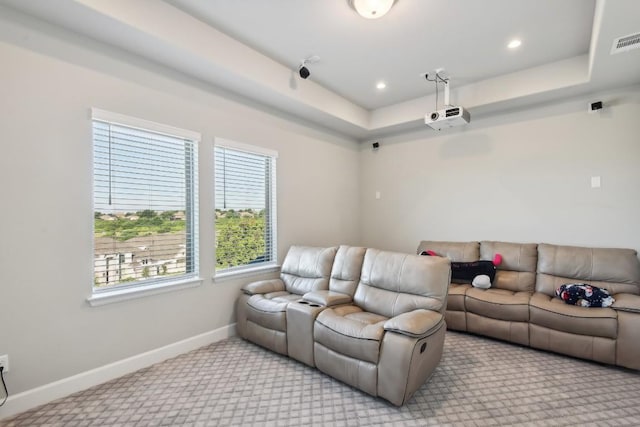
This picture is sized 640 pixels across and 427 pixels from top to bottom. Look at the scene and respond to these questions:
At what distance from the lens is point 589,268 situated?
3.16 m

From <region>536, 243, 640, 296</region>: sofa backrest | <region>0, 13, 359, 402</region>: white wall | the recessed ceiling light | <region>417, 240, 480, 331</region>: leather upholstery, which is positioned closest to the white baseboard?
<region>0, 13, 359, 402</region>: white wall

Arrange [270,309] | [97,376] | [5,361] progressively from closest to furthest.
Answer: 1. [5,361]
2. [97,376]
3. [270,309]

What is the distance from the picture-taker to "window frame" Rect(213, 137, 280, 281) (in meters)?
3.27

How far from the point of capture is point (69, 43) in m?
2.30

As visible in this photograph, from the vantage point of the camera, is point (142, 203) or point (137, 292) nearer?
point (137, 292)

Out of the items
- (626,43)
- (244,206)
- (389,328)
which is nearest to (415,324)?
(389,328)

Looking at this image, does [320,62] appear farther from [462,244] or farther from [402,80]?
[462,244]

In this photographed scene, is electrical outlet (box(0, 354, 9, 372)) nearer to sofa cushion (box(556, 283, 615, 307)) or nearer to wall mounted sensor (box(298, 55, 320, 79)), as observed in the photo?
wall mounted sensor (box(298, 55, 320, 79))

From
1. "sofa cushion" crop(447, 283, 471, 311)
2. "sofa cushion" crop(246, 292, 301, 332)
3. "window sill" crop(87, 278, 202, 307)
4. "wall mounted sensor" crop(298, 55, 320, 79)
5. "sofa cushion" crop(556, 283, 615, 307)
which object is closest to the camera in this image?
"window sill" crop(87, 278, 202, 307)

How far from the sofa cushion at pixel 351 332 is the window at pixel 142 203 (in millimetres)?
1488

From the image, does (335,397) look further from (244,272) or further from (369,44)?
(369,44)

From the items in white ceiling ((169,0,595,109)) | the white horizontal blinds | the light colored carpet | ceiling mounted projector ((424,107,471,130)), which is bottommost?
the light colored carpet

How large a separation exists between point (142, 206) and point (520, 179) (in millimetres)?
4385

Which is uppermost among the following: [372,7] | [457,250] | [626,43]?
[372,7]
